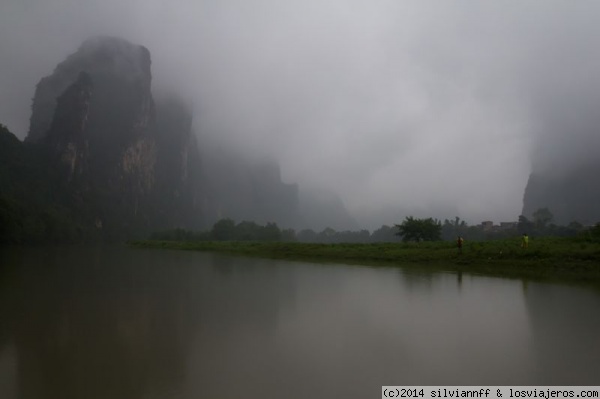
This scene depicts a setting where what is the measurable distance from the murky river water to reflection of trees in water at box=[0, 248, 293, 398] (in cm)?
3

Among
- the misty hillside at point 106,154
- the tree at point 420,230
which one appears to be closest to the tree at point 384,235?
the tree at point 420,230

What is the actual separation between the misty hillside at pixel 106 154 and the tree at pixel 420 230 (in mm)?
59471

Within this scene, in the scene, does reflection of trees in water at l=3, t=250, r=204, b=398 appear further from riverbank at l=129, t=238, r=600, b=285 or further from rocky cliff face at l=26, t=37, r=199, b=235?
rocky cliff face at l=26, t=37, r=199, b=235

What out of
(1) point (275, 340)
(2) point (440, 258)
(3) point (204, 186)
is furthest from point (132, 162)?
(1) point (275, 340)

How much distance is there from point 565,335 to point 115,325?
8526 mm

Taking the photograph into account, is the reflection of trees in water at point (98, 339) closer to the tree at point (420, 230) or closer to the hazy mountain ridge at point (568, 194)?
the tree at point (420, 230)

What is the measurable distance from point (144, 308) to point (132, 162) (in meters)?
133

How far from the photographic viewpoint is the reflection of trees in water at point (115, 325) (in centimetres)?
490

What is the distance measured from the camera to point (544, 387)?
4.89 meters

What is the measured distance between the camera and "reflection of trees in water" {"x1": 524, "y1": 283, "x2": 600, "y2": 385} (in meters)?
5.33

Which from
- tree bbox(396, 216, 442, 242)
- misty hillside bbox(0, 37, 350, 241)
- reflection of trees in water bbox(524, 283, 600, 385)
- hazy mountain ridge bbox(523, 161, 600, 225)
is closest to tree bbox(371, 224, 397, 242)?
hazy mountain ridge bbox(523, 161, 600, 225)

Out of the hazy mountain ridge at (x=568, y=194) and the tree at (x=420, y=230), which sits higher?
the hazy mountain ridge at (x=568, y=194)

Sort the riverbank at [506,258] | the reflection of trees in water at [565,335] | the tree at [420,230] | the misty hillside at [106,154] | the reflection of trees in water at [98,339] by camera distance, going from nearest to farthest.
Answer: the reflection of trees in water at [98,339] → the reflection of trees in water at [565,335] → the riverbank at [506,258] → the tree at [420,230] → the misty hillside at [106,154]

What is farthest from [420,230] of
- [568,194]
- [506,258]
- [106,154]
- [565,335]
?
[106,154]
